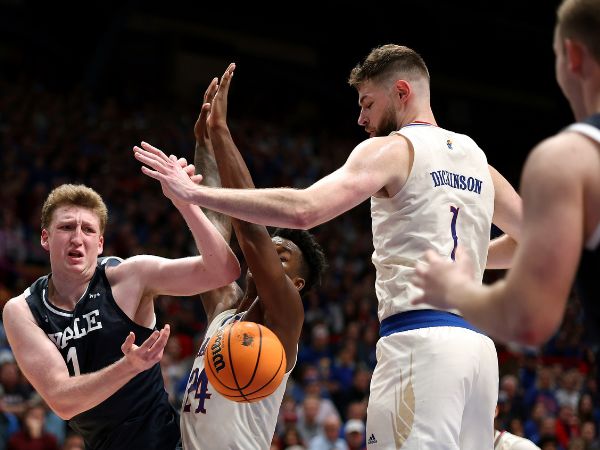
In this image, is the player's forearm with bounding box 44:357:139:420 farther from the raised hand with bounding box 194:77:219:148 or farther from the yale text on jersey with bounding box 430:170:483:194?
the yale text on jersey with bounding box 430:170:483:194

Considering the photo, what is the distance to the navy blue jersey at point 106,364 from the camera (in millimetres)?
4656

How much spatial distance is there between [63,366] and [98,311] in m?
0.40

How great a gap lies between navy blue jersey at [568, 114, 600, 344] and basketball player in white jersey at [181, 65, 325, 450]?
1837 millimetres

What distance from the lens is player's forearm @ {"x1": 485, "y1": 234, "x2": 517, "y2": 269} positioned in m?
4.64

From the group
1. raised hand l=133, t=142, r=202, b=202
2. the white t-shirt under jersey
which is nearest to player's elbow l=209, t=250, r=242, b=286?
raised hand l=133, t=142, r=202, b=202

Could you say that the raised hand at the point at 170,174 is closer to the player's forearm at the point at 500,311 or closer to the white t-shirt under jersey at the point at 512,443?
the player's forearm at the point at 500,311

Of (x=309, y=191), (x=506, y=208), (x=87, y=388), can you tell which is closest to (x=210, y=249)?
(x=87, y=388)

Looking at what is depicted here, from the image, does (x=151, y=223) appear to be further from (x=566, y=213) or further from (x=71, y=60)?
(x=566, y=213)

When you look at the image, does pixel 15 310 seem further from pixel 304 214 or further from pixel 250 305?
pixel 304 214

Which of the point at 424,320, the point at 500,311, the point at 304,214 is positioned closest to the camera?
the point at 500,311

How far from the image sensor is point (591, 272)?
2.66 meters

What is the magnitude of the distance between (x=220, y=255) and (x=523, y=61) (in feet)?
79.5

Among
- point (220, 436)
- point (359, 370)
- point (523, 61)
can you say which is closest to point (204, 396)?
point (220, 436)

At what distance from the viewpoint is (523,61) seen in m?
27.1
